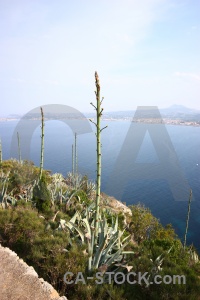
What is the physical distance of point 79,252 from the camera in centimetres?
485

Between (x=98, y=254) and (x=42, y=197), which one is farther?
(x=42, y=197)

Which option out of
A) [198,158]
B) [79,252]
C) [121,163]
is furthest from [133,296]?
[198,158]

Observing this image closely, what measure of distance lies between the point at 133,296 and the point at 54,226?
2801 mm

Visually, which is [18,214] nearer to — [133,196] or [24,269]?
[24,269]

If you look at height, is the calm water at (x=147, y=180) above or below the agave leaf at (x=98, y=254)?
below
